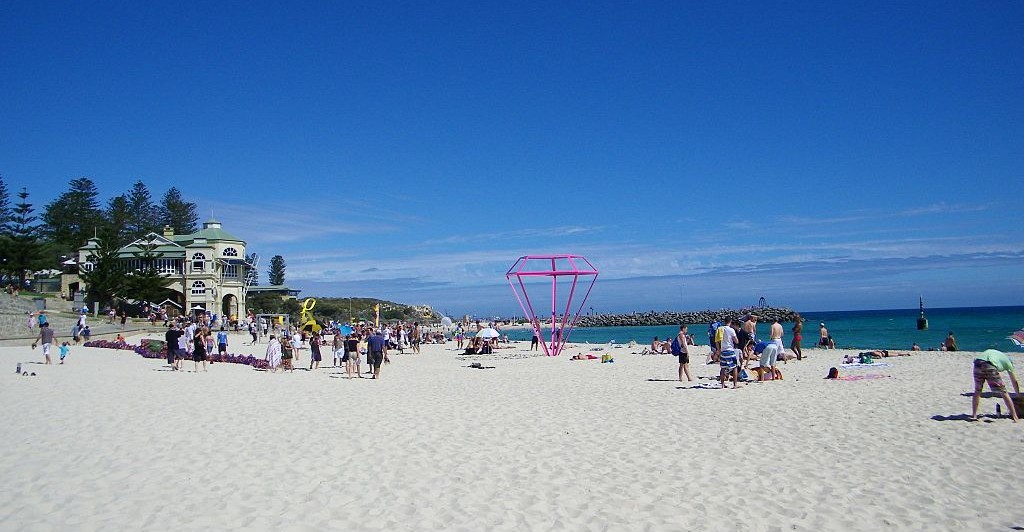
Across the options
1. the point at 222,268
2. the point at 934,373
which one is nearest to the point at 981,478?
the point at 934,373

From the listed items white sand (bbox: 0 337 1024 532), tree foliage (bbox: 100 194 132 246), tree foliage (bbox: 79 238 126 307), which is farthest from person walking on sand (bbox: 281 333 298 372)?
tree foliage (bbox: 100 194 132 246)

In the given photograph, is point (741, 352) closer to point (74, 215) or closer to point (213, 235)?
point (213, 235)

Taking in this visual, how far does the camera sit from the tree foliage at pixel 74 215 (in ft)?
199

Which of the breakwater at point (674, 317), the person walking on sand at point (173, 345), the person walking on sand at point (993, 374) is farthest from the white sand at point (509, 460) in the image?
the breakwater at point (674, 317)

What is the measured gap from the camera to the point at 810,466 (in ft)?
20.9

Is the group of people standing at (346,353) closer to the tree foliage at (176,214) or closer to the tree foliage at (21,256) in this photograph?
the tree foliage at (21,256)

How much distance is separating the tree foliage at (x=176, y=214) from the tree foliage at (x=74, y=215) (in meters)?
6.08

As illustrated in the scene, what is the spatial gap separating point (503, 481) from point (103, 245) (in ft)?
141

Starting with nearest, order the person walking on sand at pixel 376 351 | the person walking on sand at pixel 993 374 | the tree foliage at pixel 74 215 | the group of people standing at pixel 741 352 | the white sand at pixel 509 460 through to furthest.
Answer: the white sand at pixel 509 460, the person walking on sand at pixel 993 374, the group of people standing at pixel 741 352, the person walking on sand at pixel 376 351, the tree foliage at pixel 74 215

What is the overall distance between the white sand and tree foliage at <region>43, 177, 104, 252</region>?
56.5 meters

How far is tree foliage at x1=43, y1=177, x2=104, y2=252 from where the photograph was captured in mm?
60562

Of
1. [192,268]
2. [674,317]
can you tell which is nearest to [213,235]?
[192,268]

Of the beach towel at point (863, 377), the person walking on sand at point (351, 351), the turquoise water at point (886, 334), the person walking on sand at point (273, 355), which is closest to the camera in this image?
the beach towel at point (863, 377)

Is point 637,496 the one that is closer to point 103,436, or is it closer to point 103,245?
point 103,436
